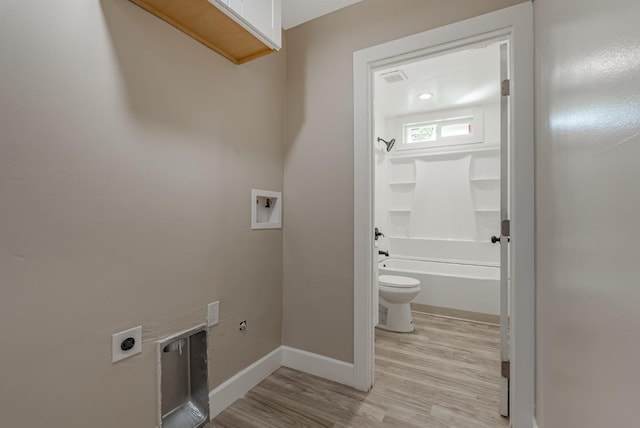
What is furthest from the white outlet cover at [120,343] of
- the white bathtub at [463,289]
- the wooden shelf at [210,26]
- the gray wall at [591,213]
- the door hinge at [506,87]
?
the white bathtub at [463,289]

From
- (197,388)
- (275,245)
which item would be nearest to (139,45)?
(275,245)

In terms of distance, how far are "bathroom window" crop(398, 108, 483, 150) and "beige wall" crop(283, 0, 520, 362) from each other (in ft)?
8.23

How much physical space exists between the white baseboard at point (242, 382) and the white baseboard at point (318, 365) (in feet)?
0.26

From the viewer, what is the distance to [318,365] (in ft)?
6.53

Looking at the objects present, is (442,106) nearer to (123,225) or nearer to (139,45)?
(139,45)

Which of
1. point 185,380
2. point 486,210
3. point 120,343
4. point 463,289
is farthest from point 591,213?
point 486,210

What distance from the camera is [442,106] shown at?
379cm

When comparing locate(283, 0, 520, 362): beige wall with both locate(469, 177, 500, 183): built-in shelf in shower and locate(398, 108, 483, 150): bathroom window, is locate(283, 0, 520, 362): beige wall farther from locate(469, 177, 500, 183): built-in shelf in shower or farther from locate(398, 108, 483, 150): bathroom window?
locate(469, 177, 500, 183): built-in shelf in shower

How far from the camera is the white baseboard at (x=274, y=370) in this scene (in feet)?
5.37

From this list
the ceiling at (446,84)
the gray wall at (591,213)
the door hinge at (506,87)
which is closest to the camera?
the gray wall at (591,213)

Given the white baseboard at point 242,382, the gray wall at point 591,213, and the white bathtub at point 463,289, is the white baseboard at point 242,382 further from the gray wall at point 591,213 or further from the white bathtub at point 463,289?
the white bathtub at point 463,289

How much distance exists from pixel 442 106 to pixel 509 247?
2.83 m

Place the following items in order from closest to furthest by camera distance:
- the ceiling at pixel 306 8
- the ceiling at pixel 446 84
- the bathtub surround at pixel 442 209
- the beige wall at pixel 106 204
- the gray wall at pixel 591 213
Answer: the gray wall at pixel 591 213 < the beige wall at pixel 106 204 < the ceiling at pixel 306 8 < the ceiling at pixel 446 84 < the bathtub surround at pixel 442 209

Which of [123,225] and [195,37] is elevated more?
[195,37]
